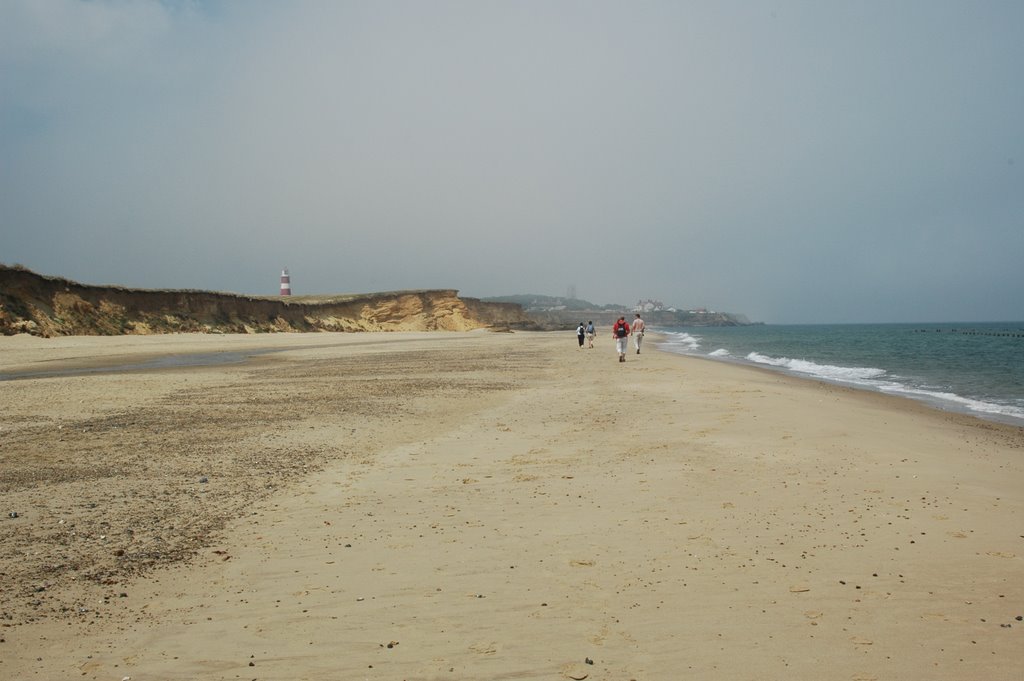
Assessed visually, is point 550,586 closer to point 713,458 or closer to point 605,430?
point 713,458

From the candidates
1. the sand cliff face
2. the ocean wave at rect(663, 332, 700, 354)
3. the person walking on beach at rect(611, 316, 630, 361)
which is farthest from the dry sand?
the sand cliff face

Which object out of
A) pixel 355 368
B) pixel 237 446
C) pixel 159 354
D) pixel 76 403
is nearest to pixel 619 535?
pixel 237 446

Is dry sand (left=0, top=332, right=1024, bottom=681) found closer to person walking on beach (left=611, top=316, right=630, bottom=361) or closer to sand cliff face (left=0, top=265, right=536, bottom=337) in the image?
person walking on beach (left=611, top=316, right=630, bottom=361)

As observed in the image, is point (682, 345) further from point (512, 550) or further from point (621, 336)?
point (512, 550)

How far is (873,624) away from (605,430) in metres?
6.05

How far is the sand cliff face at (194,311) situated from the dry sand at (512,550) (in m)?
33.6

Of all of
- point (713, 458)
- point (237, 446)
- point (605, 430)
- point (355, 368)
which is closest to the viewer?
point (713, 458)

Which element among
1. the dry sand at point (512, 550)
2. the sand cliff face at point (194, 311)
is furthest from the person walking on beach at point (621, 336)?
the sand cliff face at point (194, 311)

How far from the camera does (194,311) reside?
5009cm

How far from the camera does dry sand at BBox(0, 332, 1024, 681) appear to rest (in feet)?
11.4

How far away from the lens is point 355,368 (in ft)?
74.4

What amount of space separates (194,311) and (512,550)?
5144 centimetres

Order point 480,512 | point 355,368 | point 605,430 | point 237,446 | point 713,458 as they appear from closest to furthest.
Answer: point 480,512, point 713,458, point 237,446, point 605,430, point 355,368

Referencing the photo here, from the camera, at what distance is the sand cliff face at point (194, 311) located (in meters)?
37.5
